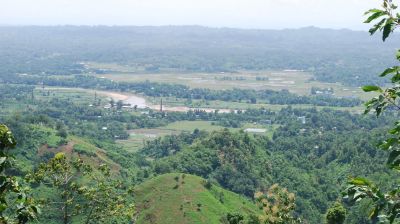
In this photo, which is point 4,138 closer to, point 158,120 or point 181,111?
point 158,120

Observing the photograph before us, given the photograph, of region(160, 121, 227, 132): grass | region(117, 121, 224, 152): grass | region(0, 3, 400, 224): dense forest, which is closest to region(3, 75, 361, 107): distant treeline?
region(0, 3, 400, 224): dense forest

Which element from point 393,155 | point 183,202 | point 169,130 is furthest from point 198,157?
point 393,155

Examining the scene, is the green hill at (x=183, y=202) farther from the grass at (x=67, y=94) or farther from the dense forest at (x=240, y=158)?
the grass at (x=67, y=94)

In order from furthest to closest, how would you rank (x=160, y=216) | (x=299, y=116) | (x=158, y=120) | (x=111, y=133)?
(x=299, y=116) → (x=158, y=120) → (x=111, y=133) → (x=160, y=216)

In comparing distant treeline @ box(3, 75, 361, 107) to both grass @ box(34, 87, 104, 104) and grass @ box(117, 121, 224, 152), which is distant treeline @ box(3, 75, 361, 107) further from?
grass @ box(117, 121, 224, 152)

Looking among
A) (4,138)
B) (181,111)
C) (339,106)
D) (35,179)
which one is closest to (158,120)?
(181,111)

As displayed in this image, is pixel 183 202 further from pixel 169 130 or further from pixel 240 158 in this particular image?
pixel 169 130
